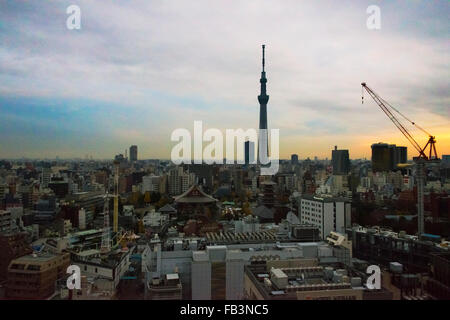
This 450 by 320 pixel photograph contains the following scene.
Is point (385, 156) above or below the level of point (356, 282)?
above

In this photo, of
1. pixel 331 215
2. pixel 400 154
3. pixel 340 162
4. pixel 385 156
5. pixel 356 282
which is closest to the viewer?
pixel 356 282

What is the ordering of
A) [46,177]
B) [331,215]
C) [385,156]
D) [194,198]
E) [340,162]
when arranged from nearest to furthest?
[331,215], [194,198], [46,177], [385,156], [340,162]

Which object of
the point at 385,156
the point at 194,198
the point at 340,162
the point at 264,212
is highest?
the point at 385,156

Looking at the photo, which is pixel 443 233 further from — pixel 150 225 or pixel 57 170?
pixel 57 170

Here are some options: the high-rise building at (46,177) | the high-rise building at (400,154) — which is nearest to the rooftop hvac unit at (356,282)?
the high-rise building at (400,154)

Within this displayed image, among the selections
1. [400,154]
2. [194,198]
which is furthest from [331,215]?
[400,154]

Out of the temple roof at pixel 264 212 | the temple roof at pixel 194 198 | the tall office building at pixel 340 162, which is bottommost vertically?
the temple roof at pixel 264 212

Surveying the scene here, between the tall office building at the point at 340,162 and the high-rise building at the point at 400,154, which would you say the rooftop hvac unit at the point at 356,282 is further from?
the tall office building at the point at 340,162

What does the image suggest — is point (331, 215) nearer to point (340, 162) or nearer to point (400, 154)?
point (400, 154)
